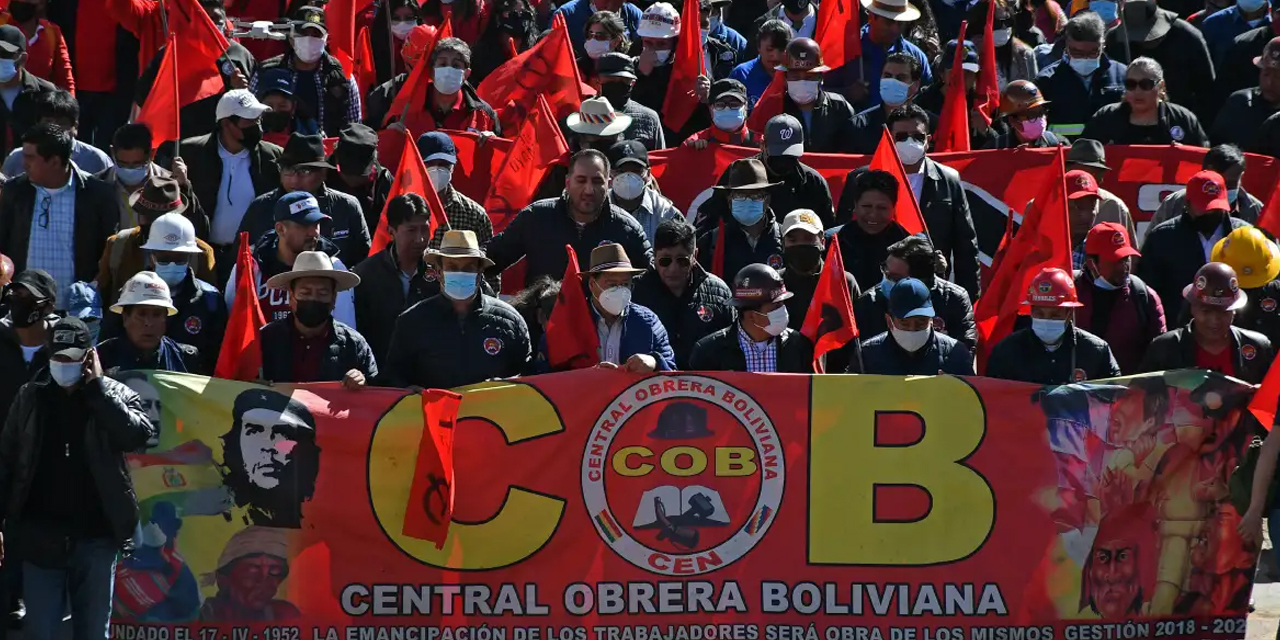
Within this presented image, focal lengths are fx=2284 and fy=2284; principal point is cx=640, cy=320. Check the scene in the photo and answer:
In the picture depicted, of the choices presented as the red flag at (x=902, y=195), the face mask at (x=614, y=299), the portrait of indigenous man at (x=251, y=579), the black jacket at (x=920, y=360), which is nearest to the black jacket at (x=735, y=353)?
the black jacket at (x=920, y=360)

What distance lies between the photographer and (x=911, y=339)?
11109 mm

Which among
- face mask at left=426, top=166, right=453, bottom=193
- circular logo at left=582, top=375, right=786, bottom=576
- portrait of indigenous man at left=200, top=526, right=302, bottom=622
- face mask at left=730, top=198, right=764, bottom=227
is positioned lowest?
portrait of indigenous man at left=200, top=526, right=302, bottom=622

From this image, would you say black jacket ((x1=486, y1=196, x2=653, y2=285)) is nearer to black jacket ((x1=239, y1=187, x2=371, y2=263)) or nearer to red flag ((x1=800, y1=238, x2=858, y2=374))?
black jacket ((x1=239, y1=187, x2=371, y2=263))

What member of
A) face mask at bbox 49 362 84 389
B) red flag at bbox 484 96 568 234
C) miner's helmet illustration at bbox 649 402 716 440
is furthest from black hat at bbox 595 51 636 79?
face mask at bbox 49 362 84 389

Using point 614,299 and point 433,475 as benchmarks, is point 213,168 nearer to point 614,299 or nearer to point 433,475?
point 614,299

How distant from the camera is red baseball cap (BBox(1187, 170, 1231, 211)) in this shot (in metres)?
13.3

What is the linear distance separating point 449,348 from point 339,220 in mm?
2475

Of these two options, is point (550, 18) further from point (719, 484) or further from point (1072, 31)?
point (719, 484)

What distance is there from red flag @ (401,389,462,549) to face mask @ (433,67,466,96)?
15.9ft

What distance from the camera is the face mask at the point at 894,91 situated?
1520 cm

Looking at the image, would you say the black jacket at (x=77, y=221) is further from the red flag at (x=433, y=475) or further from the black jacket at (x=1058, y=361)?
the black jacket at (x=1058, y=361)

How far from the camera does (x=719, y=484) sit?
1049cm

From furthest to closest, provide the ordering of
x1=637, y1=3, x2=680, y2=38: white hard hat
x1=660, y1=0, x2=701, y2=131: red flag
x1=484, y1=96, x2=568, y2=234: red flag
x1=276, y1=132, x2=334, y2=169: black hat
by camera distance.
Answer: x1=637, y1=3, x2=680, y2=38: white hard hat
x1=660, y1=0, x2=701, y2=131: red flag
x1=484, y1=96, x2=568, y2=234: red flag
x1=276, y1=132, x2=334, y2=169: black hat

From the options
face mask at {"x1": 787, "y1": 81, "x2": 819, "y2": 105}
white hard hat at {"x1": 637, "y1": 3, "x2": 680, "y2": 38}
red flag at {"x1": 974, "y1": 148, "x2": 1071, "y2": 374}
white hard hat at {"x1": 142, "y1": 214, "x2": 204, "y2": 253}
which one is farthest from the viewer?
white hard hat at {"x1": 637, "y1": 3, "x2": 680, "y2": 38}
